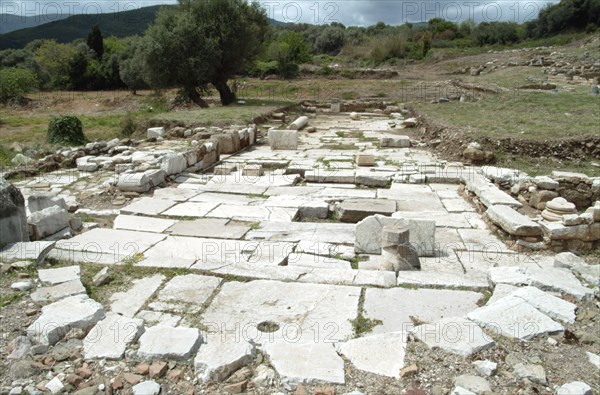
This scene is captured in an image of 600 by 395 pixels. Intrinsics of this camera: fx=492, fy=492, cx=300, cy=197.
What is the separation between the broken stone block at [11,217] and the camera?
528cm

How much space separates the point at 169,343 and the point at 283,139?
1030 centimetres

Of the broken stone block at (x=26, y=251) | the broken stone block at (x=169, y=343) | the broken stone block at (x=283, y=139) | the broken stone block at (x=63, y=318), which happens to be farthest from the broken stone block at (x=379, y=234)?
the broken stone block at (x=283, y=139)

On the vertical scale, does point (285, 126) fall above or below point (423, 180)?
above

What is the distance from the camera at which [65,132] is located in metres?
15.2

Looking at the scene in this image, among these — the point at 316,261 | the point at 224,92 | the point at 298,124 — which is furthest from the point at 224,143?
the point at 224,92

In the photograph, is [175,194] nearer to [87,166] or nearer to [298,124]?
[87,166]

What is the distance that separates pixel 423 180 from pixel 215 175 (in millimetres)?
4255

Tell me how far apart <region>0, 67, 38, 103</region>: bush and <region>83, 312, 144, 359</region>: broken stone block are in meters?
32.1

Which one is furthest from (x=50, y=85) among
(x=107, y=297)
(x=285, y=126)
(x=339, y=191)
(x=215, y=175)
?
(x=107, y=297)

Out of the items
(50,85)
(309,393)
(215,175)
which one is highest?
(50,85)

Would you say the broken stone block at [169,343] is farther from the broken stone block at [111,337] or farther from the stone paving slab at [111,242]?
the stone paving slab at [111,242]

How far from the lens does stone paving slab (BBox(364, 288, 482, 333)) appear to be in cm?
411

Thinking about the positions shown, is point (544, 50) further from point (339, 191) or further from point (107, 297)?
point (107, 297)

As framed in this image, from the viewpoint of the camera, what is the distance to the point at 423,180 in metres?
9.57
